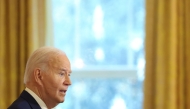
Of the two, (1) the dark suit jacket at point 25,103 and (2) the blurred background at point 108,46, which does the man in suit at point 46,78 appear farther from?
(2) the blurred background at point 108,46

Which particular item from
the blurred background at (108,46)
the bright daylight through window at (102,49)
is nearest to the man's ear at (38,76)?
the blurred background at (108,46)

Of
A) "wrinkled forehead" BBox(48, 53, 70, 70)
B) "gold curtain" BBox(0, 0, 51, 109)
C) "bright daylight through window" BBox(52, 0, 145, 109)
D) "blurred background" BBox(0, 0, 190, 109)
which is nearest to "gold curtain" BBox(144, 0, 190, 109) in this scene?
"blurred background" BBox(0, 0, 190, 109)

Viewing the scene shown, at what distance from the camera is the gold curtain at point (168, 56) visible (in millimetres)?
2906

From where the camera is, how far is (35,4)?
320 centimetres

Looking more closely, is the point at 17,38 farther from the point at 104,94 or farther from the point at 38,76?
the point at 38,76

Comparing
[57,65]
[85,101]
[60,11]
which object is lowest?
[85,101]

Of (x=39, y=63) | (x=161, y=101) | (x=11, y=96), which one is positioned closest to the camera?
(x=39, y=63)

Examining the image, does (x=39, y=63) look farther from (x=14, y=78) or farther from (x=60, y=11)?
(x=60, y=11)

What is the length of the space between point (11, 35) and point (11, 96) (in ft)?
1.70

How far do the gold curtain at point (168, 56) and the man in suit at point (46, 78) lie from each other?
1.06 metres

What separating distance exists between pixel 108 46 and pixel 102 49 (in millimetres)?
59

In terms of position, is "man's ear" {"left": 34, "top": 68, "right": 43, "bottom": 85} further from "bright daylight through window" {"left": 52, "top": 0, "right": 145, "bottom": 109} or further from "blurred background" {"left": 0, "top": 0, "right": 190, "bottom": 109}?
"bright daylight through window" {"left": 52, "top": 0, "right": 145, "bottom": 109}

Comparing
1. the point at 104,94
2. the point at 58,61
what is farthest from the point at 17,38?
the point at 58,61

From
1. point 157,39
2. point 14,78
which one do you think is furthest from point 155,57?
point 14,78
